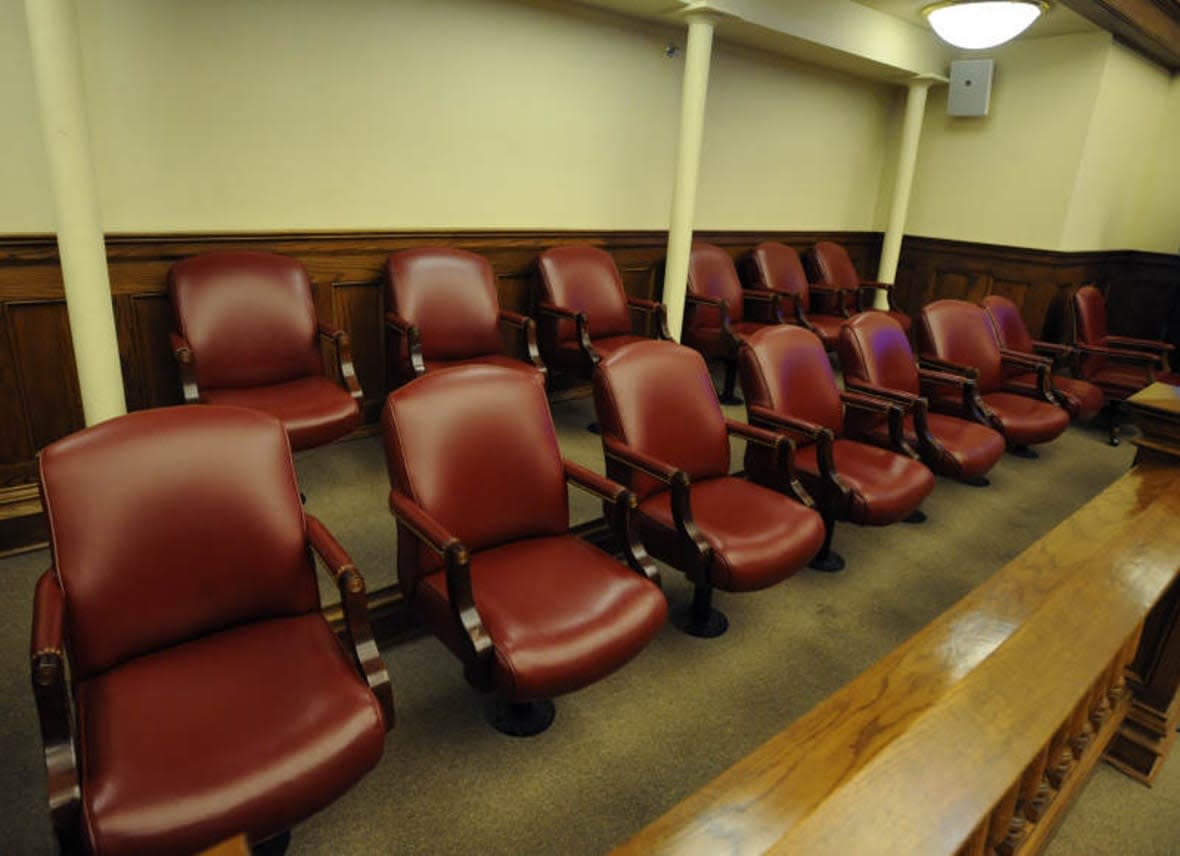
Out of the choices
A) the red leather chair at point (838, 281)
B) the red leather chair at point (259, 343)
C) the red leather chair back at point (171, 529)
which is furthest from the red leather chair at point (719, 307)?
the red leather chair back at point (171, 529)

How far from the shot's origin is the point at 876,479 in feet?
8.09

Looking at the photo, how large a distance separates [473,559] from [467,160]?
2441 millimetres

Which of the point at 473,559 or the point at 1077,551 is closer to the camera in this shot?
the point at 1077,551

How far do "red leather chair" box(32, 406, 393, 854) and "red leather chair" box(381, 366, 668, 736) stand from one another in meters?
0.23

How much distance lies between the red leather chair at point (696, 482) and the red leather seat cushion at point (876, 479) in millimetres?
233

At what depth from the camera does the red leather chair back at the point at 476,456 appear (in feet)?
5.69

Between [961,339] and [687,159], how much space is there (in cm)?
167

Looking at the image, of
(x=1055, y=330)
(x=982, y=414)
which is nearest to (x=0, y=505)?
(x=982, y=414)

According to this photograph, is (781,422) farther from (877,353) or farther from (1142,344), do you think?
(1142,344)

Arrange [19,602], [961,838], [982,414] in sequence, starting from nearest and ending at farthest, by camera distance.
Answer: [961,838] → [19,602] → [982,414]

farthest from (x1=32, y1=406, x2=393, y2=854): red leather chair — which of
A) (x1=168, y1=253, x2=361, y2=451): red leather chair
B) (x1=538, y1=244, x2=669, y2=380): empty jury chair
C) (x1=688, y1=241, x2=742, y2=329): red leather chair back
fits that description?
(x1=688, y1=241, x2=742, y2=329): red leather chair back

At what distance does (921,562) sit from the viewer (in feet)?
9.17

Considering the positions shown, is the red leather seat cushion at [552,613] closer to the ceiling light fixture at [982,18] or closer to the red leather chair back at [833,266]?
the ceiling light fixture at [982,18]

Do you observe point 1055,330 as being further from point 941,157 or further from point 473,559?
point 473,559
